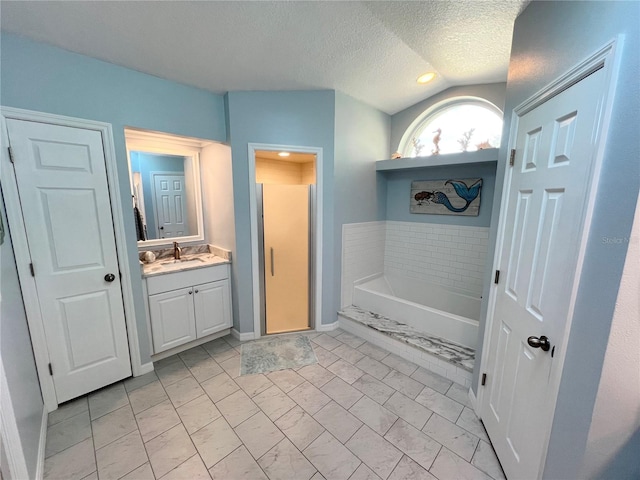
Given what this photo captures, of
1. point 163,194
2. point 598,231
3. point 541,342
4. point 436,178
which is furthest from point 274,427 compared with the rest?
point 436,178

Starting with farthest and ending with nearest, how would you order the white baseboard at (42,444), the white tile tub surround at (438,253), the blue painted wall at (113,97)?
1. the white tile tub surround at (438,253)
2. the blue painted wall at (113,97)
3. the white baseboard at (42,444)

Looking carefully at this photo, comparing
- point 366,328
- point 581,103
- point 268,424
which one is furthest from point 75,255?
point 581,103

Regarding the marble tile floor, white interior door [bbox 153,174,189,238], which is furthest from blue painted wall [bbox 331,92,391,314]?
white interior door [bbox 153,174,189,238]

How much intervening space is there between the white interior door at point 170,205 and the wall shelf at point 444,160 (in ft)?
7.73

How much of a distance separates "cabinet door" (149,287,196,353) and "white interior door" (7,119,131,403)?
26cm

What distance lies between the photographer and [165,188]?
8.57 ft

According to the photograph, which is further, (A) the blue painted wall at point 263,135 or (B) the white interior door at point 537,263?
(A) the blue painted wall at point 263,135

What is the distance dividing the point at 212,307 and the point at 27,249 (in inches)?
55.0

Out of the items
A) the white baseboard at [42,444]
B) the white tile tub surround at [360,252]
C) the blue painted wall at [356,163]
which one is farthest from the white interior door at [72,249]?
the white tile tub surround at [360,252]

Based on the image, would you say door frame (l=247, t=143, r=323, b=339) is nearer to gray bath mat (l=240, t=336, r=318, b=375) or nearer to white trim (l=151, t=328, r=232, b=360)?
gray bath mat (l=240, t=336, r=318, b=375)

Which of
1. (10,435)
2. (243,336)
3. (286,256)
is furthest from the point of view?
(286,256)

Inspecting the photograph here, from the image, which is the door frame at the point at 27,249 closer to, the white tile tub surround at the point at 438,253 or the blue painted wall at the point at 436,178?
the blue painted wall at the point at 436,178

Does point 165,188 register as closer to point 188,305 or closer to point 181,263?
point 181,263

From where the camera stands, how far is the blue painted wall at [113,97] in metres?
1.49
